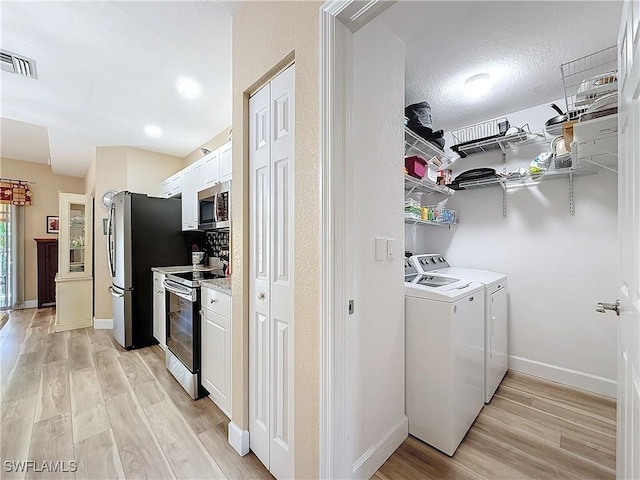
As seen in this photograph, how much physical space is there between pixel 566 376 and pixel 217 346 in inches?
109

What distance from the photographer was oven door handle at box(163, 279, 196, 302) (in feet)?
6.79

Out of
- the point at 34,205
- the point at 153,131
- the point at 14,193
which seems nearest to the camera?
the point at 153,131

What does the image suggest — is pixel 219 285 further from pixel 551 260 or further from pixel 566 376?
pixel 566 376

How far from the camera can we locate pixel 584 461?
1470 millimetres

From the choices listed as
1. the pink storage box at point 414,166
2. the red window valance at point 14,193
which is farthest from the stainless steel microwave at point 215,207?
the red window valance at point 14,193

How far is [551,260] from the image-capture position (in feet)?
7.71

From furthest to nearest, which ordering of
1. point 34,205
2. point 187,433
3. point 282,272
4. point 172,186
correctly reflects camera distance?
point 34,205, point 172,186, point 187,433, point 282,272

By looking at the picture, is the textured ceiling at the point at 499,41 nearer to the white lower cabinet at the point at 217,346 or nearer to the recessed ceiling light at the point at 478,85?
the recessed ceiling light at the point at 478,85

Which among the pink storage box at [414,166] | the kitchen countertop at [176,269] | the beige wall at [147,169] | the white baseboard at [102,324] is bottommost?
the white baseboard at [102,324]

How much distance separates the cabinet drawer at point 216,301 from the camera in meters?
1.74

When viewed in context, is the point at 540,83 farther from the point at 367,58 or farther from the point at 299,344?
the point at 299,344

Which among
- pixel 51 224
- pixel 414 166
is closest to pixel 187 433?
pixel 414 166

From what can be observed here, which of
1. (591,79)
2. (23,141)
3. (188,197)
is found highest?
(23,141)

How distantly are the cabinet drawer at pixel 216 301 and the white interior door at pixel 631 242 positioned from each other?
1.73m
